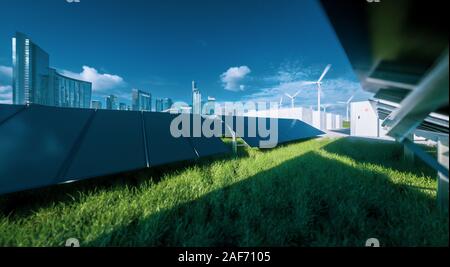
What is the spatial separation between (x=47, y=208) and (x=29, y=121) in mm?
1388

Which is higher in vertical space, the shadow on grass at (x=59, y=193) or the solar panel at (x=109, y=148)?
the solar panel at (x=109, y=148)

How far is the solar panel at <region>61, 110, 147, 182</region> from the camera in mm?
2205

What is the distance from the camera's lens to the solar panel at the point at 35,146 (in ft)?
5.83

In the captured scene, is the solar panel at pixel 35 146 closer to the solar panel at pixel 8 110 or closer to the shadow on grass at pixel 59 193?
the solar panel at pixel 8 110

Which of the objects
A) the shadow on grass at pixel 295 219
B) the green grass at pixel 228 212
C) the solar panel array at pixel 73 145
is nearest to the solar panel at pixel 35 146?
the solar panel array at pixel 73 145

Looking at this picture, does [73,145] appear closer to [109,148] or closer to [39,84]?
[109,148]

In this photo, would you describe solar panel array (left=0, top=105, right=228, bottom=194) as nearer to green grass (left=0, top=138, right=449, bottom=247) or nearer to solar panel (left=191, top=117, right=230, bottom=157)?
solar panel (left=191, top=117, right=230, bottom=157)

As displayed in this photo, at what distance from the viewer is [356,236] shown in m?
1.62

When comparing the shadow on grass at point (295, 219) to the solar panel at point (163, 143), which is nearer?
the shadow on grass at point (295, 219)

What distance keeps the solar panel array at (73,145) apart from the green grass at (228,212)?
39cm

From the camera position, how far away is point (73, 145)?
7.76 ft

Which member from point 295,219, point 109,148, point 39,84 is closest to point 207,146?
point 109,148
